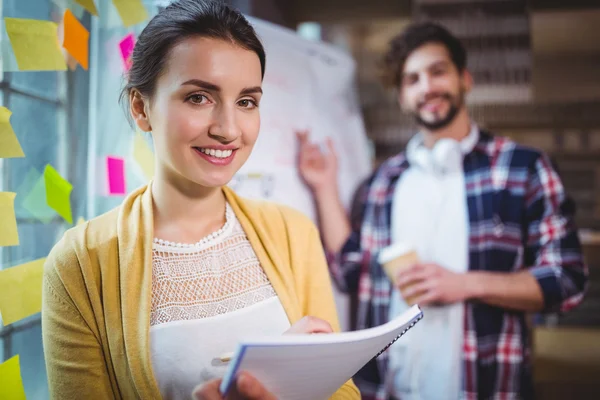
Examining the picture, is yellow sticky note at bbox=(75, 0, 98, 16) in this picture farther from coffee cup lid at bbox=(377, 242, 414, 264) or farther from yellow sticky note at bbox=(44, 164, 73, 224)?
coffee cup lid at bbox=(377, 242, 414, 264)

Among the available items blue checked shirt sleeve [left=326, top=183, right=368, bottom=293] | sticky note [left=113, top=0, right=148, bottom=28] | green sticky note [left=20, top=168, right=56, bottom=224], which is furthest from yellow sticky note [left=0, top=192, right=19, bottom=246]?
blue checked shirt sleeve [left=326, top=183, right=368, bottom=293]

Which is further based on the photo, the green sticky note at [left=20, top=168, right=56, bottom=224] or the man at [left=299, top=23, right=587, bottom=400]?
the man at [left=299, top=23, right=587, bottom=400]

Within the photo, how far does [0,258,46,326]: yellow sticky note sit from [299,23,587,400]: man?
937mm

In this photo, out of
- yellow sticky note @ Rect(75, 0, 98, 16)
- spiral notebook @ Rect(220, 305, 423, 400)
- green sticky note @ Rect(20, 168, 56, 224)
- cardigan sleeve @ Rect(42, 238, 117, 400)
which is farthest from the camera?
yellow sticky note @ Rect(75, 0, 98, 16)

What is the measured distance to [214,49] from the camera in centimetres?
95

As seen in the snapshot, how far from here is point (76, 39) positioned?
1.11 metres

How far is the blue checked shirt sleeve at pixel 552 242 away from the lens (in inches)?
66.0

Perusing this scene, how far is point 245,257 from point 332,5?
151 centimetres

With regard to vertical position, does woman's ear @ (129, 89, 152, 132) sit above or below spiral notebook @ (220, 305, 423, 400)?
above

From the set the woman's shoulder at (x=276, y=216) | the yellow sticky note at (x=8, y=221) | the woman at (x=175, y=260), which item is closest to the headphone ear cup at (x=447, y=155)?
the woman's shoulder at (x=276, y=216)

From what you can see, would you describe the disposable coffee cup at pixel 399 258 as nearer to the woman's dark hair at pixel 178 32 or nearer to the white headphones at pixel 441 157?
the white headphones at pixel 441 157

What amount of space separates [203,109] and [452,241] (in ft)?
3.52

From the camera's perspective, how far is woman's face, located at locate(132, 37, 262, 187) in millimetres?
944

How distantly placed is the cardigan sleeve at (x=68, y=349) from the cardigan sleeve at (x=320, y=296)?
1.23ft
